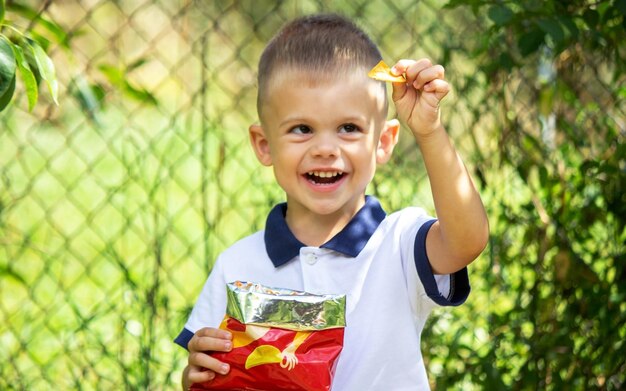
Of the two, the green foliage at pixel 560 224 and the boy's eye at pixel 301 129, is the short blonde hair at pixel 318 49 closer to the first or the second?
the boy's eye at pixel 301 129

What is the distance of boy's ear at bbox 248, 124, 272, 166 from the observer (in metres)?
2.29

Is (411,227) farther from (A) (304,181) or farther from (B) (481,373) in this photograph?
(B) (481,373)

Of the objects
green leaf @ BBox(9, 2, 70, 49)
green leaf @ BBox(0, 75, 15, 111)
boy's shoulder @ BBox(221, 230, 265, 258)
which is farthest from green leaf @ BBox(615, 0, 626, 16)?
green leaf @ BBox(0, 75, 15, 111)

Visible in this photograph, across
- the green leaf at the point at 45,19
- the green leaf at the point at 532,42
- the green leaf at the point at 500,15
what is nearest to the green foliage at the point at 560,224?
the green leaf at the point at 532,42

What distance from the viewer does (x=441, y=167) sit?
76.4 inches

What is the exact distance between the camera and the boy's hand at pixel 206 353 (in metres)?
1.95

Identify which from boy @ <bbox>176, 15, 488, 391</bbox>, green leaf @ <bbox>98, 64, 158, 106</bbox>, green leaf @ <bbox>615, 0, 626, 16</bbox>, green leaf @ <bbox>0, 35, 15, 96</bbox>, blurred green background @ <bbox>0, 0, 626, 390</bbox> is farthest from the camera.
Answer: blurred green background @ <bbox>0, 0, 626, 390</bbox>

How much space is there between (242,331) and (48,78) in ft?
1.84

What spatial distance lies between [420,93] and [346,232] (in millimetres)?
388

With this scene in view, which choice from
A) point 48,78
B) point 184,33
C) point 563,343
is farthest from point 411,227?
point 184,33

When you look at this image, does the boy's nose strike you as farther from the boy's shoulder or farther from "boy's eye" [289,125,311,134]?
the boy's shoulder

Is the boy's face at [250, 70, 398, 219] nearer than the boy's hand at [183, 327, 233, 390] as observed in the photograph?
No

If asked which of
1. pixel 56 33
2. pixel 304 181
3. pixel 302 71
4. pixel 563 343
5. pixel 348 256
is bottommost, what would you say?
pixel 563 343

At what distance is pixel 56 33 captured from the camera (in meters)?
2.26
